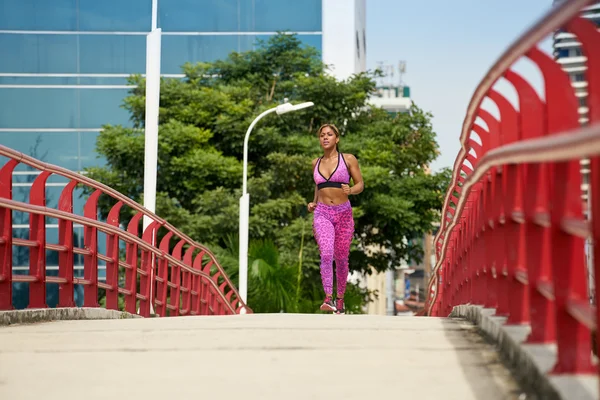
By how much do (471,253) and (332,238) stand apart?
2.95 meters

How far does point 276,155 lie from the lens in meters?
33.1

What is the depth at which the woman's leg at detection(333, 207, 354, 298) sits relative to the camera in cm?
1195

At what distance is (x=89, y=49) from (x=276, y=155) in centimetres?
1334

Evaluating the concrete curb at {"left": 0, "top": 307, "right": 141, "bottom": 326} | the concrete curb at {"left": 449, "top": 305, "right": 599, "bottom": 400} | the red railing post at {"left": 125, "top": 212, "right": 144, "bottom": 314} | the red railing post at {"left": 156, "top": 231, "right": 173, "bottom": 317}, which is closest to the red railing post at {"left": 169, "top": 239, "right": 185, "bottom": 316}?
the red railing post at {"left": 156, "top": 231, "right": 173, "bottom": 317}

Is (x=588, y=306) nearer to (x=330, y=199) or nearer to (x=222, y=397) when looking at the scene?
(x=222, y=397)

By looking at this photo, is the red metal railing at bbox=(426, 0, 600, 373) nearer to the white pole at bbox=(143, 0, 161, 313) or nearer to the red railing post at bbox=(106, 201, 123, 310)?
the red railing post at bbox=(106, 201, 123, 310)

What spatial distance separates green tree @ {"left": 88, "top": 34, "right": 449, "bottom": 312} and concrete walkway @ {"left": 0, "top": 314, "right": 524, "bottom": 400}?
23814mm

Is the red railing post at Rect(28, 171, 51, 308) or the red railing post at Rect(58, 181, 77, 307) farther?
the red railing post at Rect(58, 181, 77, 307)

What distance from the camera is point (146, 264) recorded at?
13.8m

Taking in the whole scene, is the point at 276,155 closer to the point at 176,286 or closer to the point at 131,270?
the point at 176,286

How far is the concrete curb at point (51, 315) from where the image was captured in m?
8.82

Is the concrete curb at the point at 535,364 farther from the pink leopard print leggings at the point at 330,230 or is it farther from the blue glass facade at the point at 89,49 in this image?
the blue glass facade at the point at 89,49

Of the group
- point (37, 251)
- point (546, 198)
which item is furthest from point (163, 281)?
point (546, 198)

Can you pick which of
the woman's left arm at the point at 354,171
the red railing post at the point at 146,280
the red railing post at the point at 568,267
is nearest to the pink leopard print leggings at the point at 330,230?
the woman's left arm at the point at 354,171
